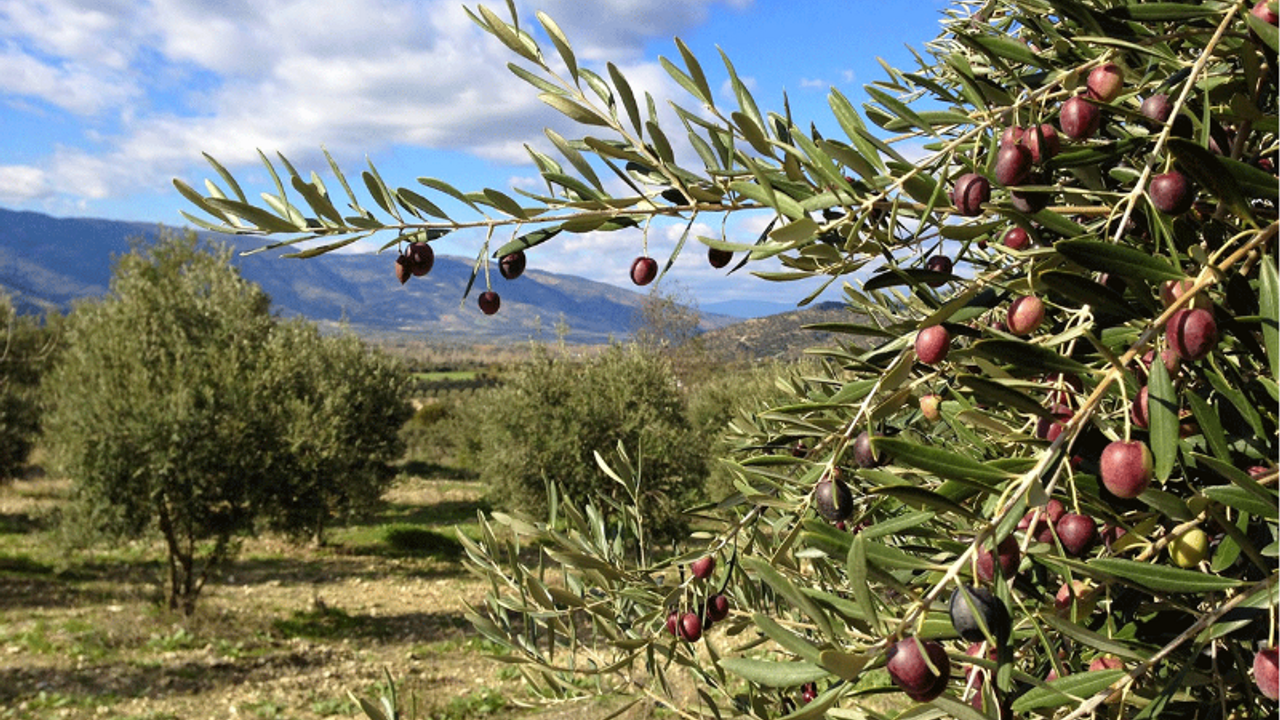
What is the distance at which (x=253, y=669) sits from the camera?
11922 millimetres

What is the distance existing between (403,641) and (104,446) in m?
5.92

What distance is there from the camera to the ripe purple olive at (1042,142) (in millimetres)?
1005

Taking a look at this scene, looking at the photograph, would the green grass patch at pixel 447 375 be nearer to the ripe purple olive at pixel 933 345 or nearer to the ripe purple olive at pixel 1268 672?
the ripe purple olive at pixel 933 345

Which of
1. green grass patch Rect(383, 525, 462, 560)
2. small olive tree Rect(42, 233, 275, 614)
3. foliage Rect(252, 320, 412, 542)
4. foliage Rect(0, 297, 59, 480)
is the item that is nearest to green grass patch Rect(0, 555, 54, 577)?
small olive tree Rect(42, 233, 275, 614)

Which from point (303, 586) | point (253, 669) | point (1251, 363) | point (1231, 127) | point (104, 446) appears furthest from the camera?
point (303, 586)

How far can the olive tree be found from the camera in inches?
30.5

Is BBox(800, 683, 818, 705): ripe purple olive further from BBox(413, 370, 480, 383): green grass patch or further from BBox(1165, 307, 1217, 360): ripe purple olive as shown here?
BBox(413, 370, 480, 383): green grass patch

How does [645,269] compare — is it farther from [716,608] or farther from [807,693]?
[807,693]

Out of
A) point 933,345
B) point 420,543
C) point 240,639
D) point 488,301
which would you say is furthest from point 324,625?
point 933,345

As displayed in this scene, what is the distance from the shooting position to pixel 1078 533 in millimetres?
848

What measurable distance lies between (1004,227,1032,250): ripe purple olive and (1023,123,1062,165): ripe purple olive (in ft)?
0.76

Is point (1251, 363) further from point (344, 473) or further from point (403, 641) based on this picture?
point (344, 473)

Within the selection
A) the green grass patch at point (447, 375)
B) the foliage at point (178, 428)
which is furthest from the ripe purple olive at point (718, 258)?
the green grass patch at point (447, 375)

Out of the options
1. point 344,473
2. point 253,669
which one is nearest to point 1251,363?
point 253,669
